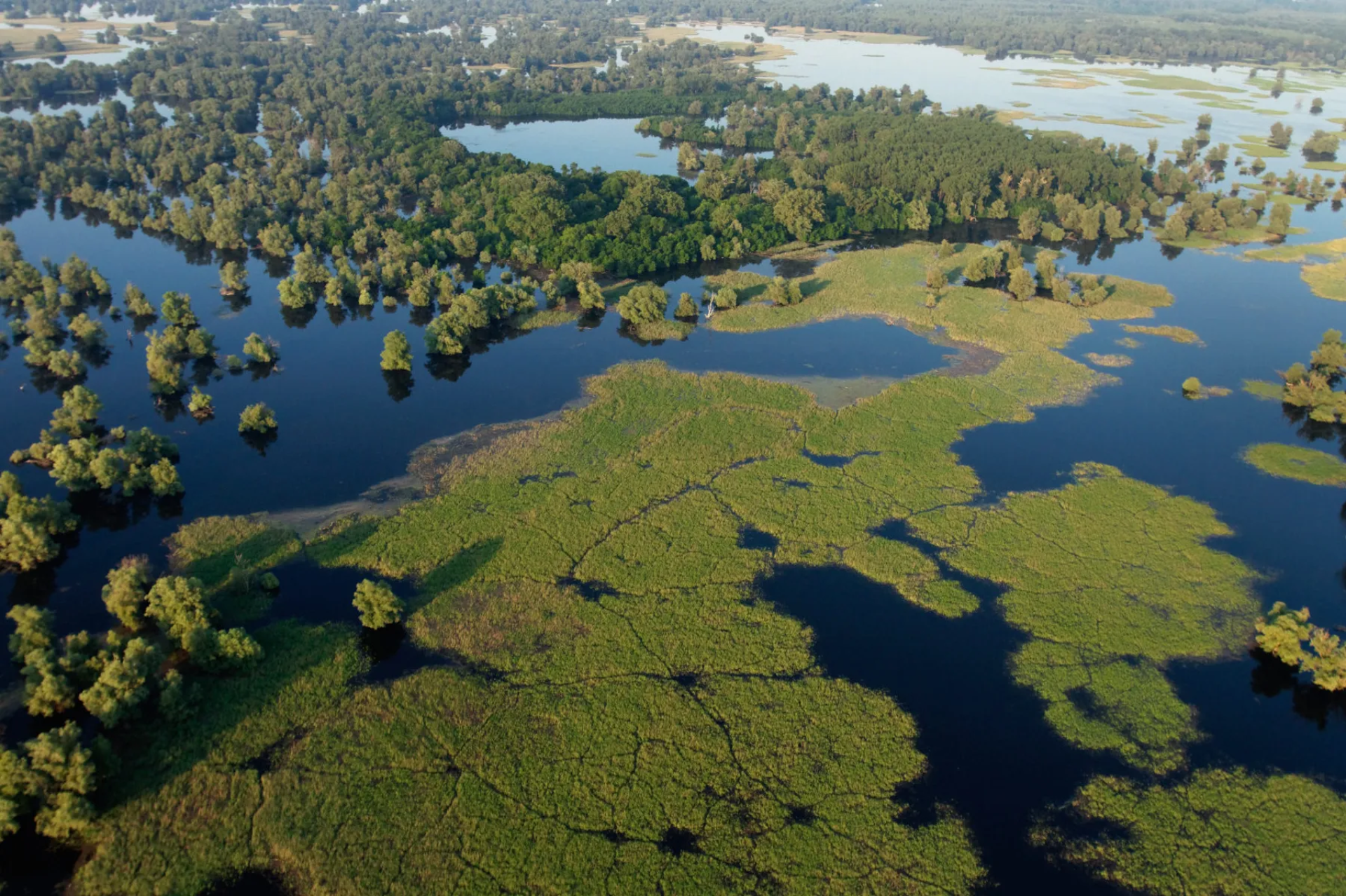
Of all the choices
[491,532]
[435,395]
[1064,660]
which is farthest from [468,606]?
[1064,660]

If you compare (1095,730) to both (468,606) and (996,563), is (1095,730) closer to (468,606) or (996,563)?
(996,563)

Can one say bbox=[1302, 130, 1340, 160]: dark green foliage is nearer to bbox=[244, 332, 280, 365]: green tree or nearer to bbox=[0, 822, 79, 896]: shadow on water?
bbox=[244, 332, 280, 365]: green tree

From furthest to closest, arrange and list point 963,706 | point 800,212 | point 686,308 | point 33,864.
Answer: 1. point 800,212
2. point 686,308
3. point 963,706
4. point 33,864

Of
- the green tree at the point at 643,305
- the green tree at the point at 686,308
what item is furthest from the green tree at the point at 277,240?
the green tree at the point at 686,308

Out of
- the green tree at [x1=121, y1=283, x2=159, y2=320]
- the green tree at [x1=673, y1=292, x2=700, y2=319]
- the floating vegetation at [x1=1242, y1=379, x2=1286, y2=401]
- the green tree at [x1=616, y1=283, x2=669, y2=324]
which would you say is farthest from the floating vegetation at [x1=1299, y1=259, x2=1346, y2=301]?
the green tree at [x1=121, y1=283, x2=159, y2=320]

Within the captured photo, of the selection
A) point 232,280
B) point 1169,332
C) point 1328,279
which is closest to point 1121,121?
point 1328,279

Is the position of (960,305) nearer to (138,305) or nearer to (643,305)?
(643,305)
